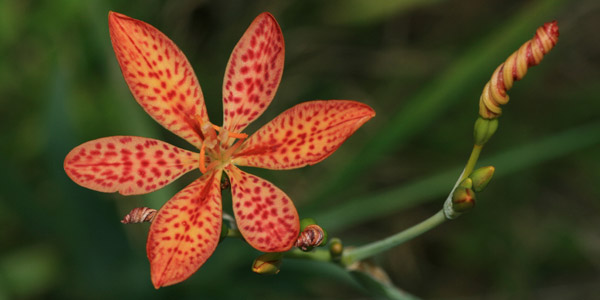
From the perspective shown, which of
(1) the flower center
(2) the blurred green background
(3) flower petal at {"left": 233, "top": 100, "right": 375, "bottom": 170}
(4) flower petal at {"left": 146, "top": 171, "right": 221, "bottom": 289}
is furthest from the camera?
(2) the blurred green background

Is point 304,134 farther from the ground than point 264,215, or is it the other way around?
point 304,134

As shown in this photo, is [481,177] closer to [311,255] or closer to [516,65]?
[516,65]

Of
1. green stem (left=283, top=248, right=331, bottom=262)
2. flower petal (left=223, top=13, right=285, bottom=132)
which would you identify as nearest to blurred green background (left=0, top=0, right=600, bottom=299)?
green stem (left=283, top=248, right=331, bottom=262)

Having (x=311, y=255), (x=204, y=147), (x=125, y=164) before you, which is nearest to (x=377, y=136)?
(x=311, y=255)

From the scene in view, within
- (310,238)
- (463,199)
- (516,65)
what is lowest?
(310,238)

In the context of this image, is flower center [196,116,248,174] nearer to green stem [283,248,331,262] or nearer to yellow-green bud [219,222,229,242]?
yellow-green bud [219,222,229,242]

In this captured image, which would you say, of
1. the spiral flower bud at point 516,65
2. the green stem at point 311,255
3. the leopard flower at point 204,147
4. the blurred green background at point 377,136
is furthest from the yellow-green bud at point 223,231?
the blurred green background at point 377,136

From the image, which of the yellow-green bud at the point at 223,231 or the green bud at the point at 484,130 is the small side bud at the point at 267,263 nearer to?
the yellow-green bud at the point at 223,231
